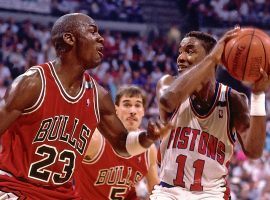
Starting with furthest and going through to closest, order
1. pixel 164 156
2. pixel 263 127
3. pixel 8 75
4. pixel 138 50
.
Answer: pixel 138 50 → pixel 8 75 → pixel 164 156 → pixel 263 127

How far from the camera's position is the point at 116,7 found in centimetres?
1702

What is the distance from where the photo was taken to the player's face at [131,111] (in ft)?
18.2

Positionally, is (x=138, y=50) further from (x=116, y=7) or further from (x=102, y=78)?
(x=102, y=78)

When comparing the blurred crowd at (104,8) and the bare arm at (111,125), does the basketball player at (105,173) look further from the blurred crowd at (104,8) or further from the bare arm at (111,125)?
the blurred crowd at (104,8)

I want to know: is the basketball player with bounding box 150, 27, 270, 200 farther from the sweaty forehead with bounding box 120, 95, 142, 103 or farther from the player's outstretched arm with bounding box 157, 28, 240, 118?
the sweaty forehead with bounding box 120, 95, 142, 103

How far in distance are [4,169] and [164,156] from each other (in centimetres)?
114

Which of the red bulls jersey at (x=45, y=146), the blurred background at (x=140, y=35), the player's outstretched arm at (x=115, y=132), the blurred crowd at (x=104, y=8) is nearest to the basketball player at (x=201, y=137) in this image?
the player's outstretched arm at (x=115, y=132)

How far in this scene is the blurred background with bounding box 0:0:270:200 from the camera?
11672 mm

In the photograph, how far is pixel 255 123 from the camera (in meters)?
3.80

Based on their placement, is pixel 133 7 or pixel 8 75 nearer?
pixel 8 75

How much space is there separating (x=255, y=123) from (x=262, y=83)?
11.1 inches

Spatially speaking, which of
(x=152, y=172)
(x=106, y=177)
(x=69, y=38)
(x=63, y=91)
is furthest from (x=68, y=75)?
(x=152, y=172)

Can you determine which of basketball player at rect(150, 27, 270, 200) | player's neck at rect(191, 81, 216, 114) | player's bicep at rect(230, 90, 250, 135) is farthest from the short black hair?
player's bicep at rect(230, 90, 250, 135)

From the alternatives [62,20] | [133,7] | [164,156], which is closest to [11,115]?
[62,20]
